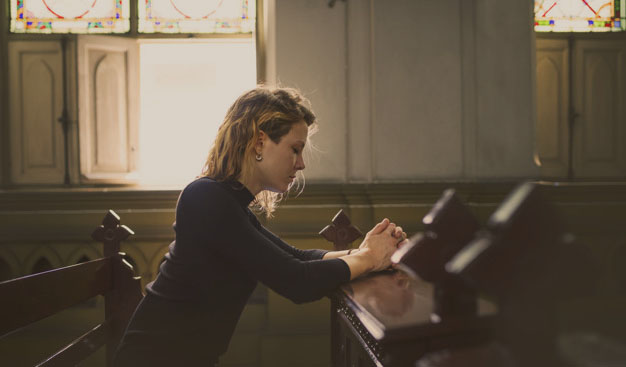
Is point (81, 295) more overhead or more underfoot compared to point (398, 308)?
more underfoot

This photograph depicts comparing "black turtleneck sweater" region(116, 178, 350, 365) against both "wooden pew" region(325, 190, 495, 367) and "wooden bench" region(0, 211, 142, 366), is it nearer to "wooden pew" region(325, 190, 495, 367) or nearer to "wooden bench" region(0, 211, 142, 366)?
"wooden pew" region(325, 190, 495, 367)

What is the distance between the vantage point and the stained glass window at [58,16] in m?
4.09

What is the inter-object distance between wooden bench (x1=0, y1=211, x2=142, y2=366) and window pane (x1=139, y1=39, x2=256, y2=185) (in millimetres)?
1784

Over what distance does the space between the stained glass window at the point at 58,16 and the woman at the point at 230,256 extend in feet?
10.4

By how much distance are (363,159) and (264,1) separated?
5.57 feet

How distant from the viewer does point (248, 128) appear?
1.65 m

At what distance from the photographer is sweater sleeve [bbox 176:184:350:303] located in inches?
54.8

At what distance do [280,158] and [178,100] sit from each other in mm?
2757

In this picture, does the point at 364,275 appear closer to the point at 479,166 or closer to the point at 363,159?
the point at 363,159

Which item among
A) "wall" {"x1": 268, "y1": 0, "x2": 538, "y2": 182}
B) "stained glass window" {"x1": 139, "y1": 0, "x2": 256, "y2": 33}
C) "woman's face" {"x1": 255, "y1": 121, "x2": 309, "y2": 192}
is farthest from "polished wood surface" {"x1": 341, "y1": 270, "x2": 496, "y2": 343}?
"stained glass window" {"x1": 139, "y1": 0, "x2": 256, "y2": 33}

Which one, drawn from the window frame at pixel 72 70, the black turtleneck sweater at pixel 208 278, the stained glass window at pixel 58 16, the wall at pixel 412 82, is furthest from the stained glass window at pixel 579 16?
the stained glass window at pixel 58 16

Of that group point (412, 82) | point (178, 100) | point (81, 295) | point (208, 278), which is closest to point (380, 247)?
point (208, 278)

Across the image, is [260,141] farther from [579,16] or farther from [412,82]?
[579,16]

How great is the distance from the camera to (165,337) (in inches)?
58.7
